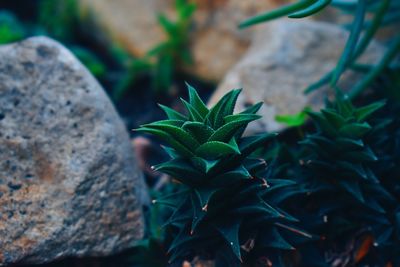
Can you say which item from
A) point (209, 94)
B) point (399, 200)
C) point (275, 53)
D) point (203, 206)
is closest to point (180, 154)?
point (203, 206)

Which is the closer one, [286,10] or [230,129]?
[230,129]

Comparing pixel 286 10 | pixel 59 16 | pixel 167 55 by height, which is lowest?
pixel 286 10

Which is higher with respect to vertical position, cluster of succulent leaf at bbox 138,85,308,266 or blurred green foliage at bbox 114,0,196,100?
blurred green foliage at bbox 114,0,196,100

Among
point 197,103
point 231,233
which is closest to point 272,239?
point 231,233

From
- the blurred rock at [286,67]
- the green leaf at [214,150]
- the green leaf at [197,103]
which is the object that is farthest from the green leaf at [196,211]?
the blurred rock at [286,67]

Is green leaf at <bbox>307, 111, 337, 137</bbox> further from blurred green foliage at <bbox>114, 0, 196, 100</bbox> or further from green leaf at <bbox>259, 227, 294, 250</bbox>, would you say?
blurred green foliage at <bbox>114, 0, 196, 100</bbox>

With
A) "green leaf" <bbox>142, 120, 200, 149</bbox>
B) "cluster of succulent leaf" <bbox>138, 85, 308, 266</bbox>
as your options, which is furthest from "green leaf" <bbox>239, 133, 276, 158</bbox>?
"green leaf" <bbox>142, 120, 200, 149</bbox>

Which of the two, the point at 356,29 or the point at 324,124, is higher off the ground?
the point at 356,29

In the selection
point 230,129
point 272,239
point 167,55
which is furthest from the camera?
point 167,55

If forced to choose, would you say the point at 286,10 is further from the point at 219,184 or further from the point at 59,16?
the point at 59,16

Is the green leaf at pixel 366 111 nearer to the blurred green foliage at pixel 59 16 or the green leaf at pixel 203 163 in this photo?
the green leaf at pixel 203 163
